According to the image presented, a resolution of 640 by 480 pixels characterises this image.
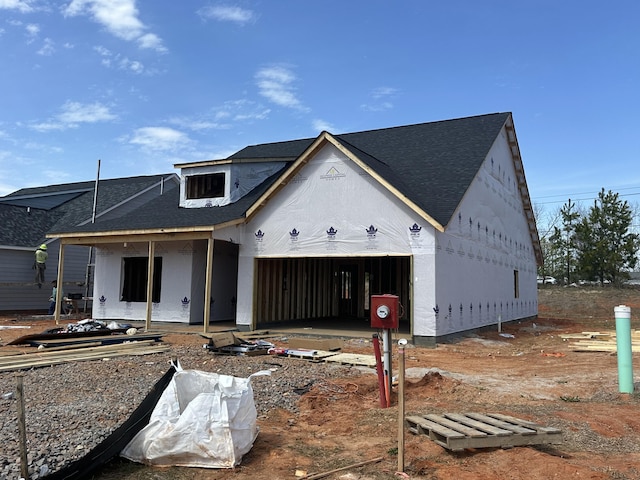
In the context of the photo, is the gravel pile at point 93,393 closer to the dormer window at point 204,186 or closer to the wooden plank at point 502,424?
the wooden plank at point 502,424

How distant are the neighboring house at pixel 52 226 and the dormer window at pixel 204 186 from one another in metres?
6.36

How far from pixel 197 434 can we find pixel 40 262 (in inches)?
839

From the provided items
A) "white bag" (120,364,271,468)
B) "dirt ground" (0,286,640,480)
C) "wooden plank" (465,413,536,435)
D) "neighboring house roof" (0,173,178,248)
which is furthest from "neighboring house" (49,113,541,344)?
"white bag" (120,364,271,468)

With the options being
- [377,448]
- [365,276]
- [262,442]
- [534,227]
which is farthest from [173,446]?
[534,227]

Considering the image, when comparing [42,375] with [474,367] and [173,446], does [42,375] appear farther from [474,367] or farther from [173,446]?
[474,367]

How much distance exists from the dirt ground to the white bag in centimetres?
11

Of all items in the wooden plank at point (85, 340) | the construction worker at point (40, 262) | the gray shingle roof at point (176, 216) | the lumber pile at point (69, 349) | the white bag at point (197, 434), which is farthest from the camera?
the construction worker at point (40, 262)

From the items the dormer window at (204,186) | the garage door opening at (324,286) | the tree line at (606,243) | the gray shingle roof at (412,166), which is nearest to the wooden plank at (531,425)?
the gray shingle roof at (412,166)

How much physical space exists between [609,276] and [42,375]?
38.2 meters

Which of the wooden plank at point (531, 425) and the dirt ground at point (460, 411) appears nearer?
the dirt ground at point (460, 411)

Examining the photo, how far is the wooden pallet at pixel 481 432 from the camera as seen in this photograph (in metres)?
4.57

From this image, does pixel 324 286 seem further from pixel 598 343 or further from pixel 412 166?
pixel 598 343

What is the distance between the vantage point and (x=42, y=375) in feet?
27.6

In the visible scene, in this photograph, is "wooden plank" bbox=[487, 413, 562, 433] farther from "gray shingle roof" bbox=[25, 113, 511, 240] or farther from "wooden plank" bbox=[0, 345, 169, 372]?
"gray shingle roof" bbox=[25, 113, 511, 240]
